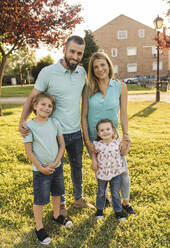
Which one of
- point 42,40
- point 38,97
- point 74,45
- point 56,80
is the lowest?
point 38,97

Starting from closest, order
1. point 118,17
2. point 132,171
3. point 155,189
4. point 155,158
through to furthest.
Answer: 1. point 155,189
2. point 132,171
3. point 155,158
4. point 118,17

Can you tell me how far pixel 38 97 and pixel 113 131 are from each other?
3.49 feet

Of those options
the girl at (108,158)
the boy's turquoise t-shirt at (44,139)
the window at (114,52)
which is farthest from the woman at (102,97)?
the window at (114,52)

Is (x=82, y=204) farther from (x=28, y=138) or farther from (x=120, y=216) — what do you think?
(x=28, y=138)

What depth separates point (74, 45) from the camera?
263 cm

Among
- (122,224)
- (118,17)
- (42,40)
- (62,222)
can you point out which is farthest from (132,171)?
(118,17)

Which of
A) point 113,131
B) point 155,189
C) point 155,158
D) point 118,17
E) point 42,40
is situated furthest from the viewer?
point 118,17

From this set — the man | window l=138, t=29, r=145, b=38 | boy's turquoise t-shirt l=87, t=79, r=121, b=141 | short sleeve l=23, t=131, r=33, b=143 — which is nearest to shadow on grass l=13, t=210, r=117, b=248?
the man

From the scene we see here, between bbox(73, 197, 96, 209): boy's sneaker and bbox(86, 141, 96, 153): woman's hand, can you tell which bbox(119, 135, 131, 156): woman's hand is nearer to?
bbox(86, 141, 96, 153): woman's hand

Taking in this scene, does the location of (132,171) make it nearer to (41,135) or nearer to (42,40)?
(41,135)

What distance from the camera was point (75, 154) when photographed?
9.97 feet

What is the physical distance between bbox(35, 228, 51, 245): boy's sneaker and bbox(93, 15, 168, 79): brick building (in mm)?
36672

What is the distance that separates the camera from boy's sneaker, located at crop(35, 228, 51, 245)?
259 cm

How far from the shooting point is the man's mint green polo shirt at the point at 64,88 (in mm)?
2613
